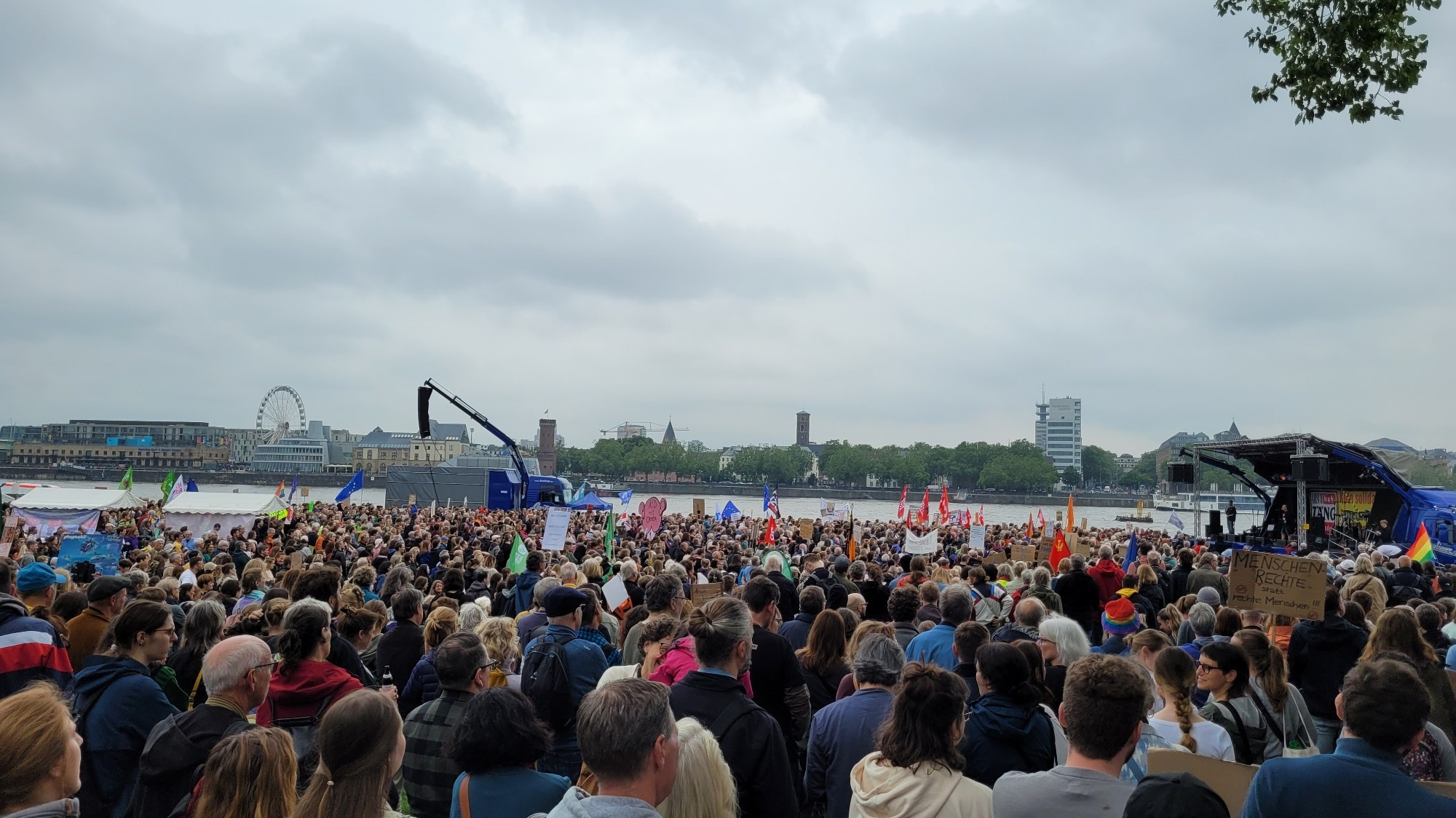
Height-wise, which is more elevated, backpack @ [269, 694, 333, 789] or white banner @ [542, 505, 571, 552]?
white banner @ [542, 505, 571, 552]

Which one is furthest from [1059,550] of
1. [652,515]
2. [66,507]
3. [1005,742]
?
[66,507]

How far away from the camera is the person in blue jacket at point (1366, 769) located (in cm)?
304

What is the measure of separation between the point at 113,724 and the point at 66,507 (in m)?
24.5

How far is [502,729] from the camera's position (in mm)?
3344

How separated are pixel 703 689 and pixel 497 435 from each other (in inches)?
1982

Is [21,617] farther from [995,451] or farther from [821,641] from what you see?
[995,451]

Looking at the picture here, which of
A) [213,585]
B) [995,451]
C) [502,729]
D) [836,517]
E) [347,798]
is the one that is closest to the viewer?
[347,798]

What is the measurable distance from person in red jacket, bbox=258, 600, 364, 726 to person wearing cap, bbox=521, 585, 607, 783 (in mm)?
1213

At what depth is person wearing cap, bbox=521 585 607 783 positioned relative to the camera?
5684 millimetres

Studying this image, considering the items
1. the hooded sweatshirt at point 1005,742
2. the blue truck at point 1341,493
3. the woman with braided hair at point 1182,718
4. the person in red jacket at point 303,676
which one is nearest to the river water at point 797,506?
the blue truck at point 1341,493

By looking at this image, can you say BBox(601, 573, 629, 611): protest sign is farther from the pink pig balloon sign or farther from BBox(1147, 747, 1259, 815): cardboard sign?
the pink pig balloon sign

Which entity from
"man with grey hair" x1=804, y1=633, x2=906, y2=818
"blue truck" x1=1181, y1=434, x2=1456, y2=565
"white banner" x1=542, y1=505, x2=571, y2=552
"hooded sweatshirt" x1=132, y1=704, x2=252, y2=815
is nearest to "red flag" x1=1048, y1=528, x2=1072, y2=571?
"white banner" x1=542, y1=505, x2=571, y2=552

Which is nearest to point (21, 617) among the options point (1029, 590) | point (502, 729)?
point (502, 729)

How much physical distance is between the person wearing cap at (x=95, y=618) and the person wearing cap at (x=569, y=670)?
283cm
